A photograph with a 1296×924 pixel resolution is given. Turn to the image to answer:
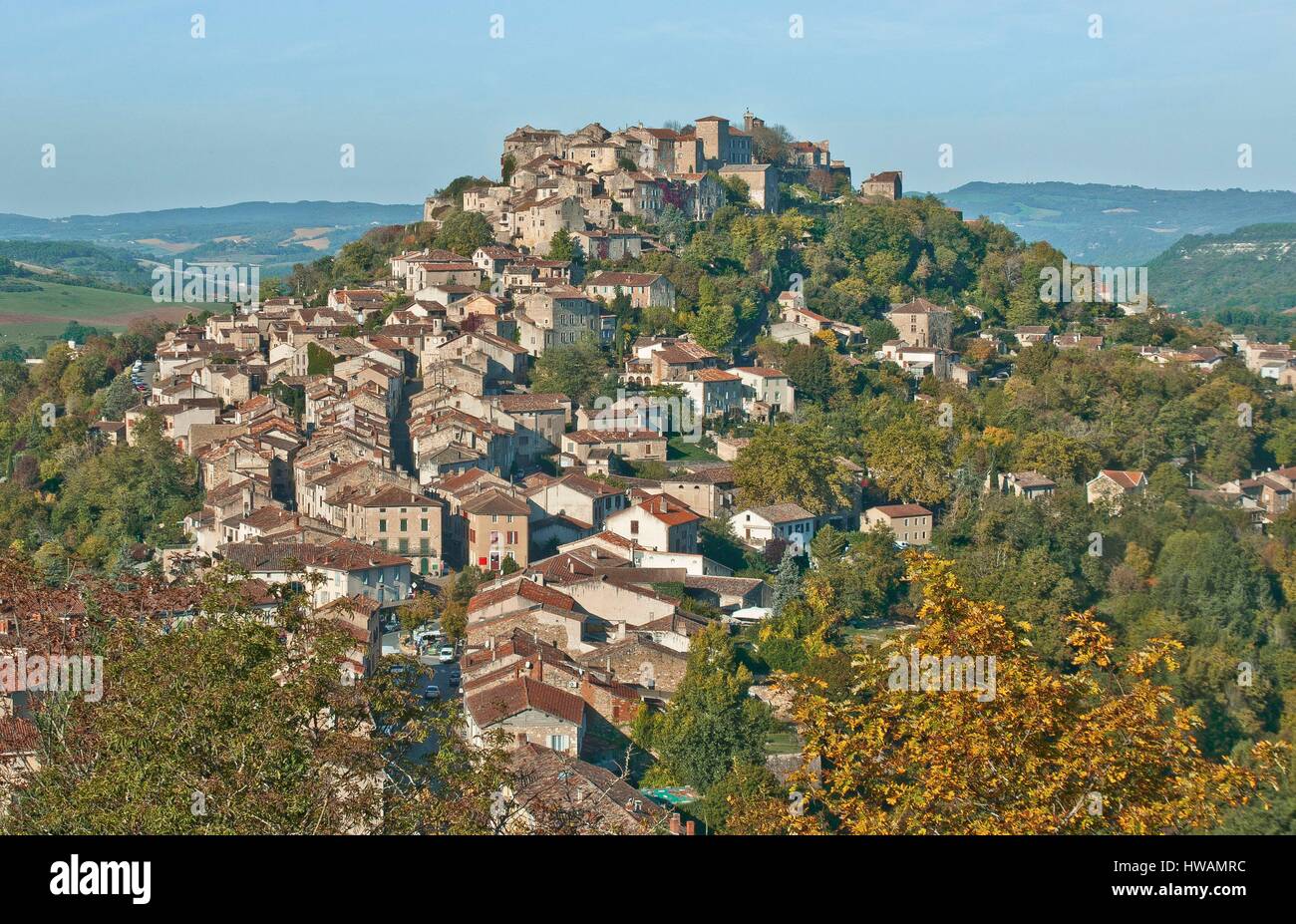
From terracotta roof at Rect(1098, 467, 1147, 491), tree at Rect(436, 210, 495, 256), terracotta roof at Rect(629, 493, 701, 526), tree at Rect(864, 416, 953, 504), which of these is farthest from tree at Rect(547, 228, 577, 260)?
terracotta roof at Rect(1098, 467, 1147, 491)

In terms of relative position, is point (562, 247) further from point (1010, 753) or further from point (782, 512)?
point (1010, 753)

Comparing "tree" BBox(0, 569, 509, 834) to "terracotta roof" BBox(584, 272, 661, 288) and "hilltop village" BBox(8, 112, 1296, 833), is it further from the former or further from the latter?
"terracotta roof" BBox(584, 272, 661, 288)

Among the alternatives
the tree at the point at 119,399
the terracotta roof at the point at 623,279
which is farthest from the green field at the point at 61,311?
the terracotta roof at the point at 623,279

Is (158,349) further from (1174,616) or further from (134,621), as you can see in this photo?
(134,621)

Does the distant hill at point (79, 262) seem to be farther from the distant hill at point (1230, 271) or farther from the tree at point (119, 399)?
the distant hill at point (1230, 271)

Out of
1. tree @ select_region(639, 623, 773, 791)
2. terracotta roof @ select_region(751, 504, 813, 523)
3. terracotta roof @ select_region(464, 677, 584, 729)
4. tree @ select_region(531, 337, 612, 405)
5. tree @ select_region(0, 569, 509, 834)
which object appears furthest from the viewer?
tree @ select_region(531, 337, 612, 405)

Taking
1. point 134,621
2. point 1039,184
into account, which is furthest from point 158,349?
point 1039,184
